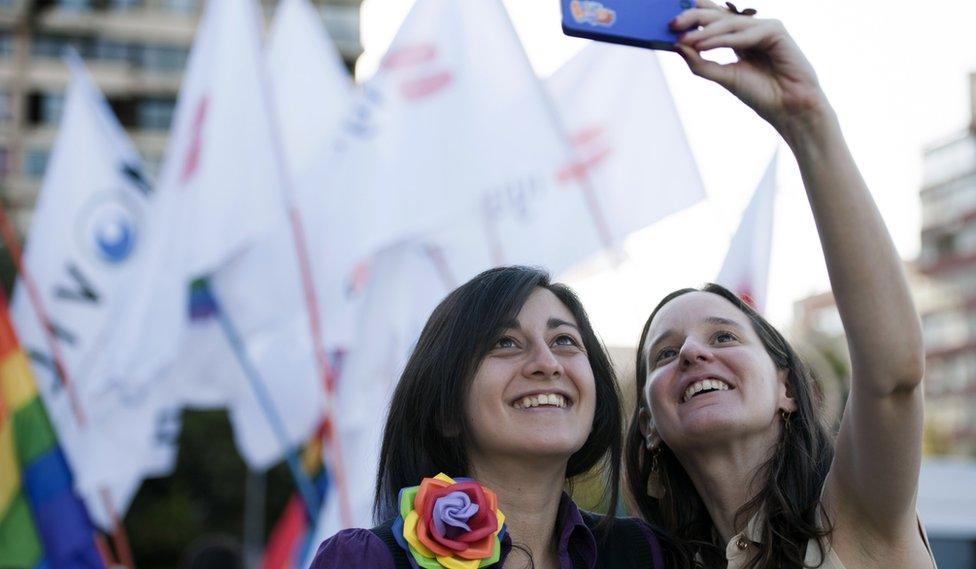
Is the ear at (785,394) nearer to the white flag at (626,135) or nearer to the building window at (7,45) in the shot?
the white flag at (626,135)

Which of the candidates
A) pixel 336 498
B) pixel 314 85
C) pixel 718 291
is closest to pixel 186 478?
pixel 314 85

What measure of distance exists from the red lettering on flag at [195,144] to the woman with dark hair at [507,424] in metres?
8.55

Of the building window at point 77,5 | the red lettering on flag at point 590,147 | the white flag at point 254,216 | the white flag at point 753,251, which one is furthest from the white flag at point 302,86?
the building window at point 77,5

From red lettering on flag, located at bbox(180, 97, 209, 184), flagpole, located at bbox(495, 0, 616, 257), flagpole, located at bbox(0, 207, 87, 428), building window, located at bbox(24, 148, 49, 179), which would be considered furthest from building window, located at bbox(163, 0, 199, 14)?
flagpole, located at bbox(495, 0, 616, 257)

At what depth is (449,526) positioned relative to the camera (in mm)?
2709

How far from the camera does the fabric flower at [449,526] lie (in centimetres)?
269

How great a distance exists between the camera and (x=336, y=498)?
9.76 meters

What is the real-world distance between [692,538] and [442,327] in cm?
Answer: 79

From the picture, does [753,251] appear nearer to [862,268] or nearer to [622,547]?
[622,547]

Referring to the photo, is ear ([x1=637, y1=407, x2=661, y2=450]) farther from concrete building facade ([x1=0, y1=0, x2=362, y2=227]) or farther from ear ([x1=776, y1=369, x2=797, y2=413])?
concrete building facade ([x1=0, y1=0, x2=362, y2=227])

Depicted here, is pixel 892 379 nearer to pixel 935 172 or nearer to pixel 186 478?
pixel 186 478

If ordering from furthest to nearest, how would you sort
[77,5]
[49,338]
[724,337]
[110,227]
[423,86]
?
[77,5], [110,227], [49,338], [423,86], [724,337]

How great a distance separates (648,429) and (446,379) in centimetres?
65

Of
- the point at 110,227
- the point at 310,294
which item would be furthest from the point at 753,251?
the point at 110,227
